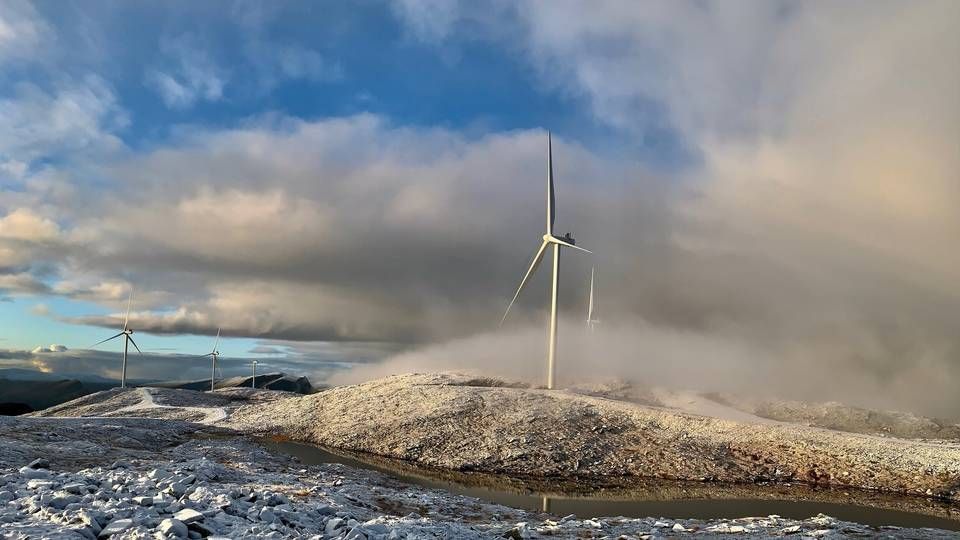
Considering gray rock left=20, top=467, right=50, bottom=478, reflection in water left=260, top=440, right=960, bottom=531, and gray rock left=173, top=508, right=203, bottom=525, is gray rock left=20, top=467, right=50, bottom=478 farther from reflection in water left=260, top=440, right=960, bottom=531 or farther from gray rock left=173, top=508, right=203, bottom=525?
reflection in water left=260, top=440, right=960, bottom=531

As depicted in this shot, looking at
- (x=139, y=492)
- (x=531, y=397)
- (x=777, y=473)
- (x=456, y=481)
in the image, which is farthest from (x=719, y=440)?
(x=139, y=492)

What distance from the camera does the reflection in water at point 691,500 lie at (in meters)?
28.4

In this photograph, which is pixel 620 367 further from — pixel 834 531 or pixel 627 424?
pixel 834 531

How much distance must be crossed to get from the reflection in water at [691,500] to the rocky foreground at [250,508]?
344cm

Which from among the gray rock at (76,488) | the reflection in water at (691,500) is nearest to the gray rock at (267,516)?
the gray rock at (76,488)

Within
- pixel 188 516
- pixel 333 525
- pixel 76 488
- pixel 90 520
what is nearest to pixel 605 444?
pixel 333 525

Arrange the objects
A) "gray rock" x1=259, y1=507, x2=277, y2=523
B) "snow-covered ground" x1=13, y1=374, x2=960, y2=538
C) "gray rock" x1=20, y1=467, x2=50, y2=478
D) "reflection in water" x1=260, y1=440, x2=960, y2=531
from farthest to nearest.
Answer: "reflection in water" x1=260, y1=440, x2=960, y2=531
"gray rock" x1=20, y1=467, x2=50, y2=478
"gray rock" x1=259, y1=507, x2=277, y2=523
"snow-covered ground" x1=13, y1=374, x2=960, y2=538

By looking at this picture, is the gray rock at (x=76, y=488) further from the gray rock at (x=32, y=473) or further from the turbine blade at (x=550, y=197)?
the turbine blade at (x=550, y=197)

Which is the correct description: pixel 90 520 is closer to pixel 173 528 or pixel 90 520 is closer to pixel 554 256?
pixel 173 528

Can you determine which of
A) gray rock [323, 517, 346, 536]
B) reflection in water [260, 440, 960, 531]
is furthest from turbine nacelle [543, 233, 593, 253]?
gray rock [323, 517, 346, 536]

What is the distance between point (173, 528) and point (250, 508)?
151 inches

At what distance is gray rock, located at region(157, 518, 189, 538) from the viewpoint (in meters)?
12.3

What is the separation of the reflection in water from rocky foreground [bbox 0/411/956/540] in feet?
11.3

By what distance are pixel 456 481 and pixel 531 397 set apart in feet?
80.4
